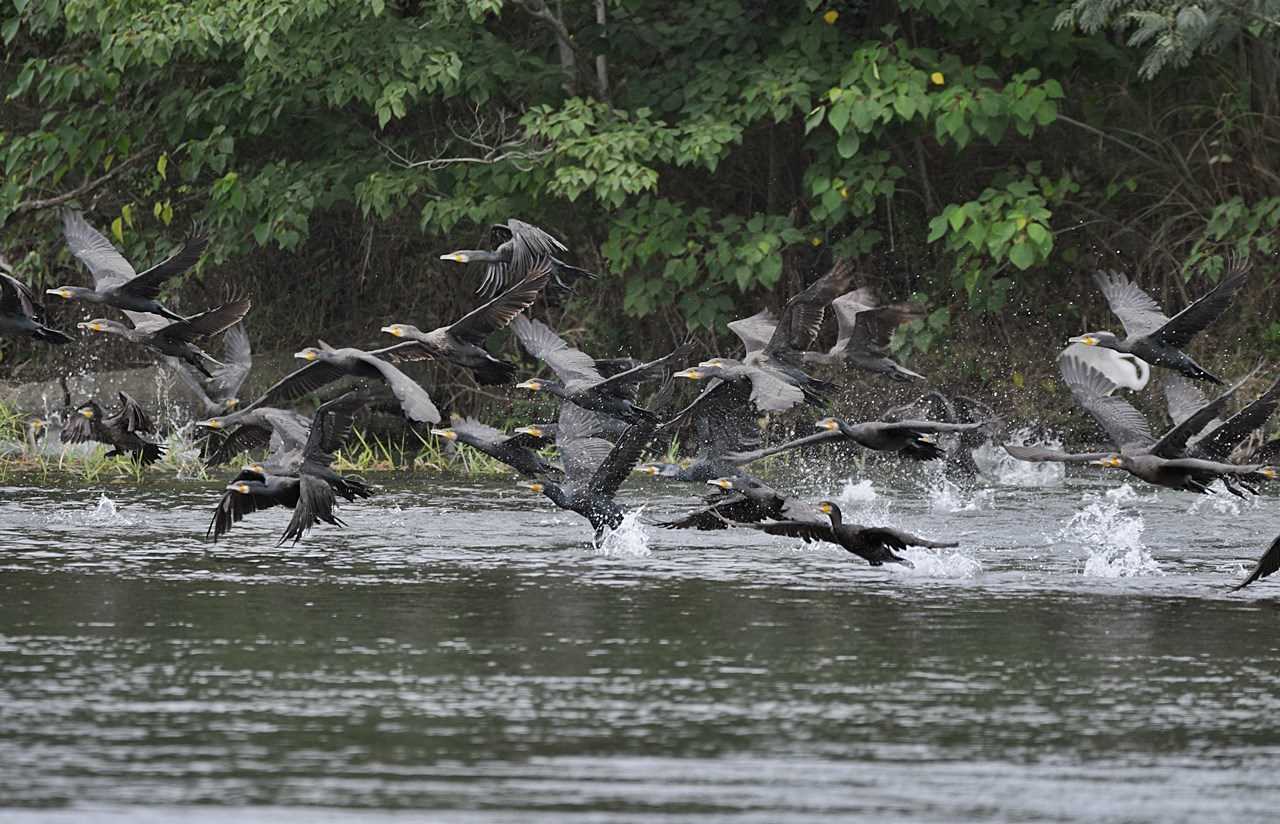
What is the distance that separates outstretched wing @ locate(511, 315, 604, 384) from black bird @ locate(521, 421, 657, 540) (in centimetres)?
112

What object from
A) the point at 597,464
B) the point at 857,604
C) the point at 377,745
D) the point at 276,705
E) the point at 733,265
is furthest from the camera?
the point at 733,265

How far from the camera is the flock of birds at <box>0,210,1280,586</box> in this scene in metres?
11.8

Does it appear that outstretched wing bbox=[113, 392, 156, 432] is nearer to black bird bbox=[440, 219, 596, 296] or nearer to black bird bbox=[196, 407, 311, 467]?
black bird bbox=[196, 407, 311, 467]

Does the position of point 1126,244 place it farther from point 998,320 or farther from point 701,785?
point 701,785

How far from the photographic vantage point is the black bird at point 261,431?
496 inches

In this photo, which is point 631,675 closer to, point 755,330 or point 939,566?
point 939,566

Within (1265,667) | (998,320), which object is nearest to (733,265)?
(998,320)

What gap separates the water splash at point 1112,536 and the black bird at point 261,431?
4.08 m

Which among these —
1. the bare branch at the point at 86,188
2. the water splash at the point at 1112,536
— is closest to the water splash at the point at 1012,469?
the water splash at the point at 1112,536

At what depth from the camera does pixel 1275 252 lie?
19422 millimetres

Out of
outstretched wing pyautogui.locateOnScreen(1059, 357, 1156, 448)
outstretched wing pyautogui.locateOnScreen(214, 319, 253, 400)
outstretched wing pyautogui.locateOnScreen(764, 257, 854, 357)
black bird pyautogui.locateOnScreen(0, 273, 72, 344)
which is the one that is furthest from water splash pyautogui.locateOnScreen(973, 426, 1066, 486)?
black bird pyautogui.locateOnScreen(0, 273, 72, 344)

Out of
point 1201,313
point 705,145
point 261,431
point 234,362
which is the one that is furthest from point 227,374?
point 1201,313

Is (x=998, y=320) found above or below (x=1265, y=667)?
above

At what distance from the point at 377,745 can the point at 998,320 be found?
13.8 metres
